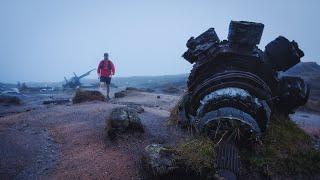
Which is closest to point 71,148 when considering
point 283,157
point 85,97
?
point 283,157

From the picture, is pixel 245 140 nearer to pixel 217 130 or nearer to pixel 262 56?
pixel 217 130

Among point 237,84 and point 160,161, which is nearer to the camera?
point 160,161

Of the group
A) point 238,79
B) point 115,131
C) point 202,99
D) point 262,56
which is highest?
point 262,56

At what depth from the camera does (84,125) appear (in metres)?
8.93

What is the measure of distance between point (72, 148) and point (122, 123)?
3.92ft

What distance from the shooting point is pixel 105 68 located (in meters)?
18.3

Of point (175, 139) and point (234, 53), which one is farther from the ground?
point (234, 53)

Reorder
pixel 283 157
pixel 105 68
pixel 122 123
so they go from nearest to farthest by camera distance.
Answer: pixel 283 157 → pixel 122 123 → pixel 105 68

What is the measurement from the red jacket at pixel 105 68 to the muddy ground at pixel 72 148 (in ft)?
27.8

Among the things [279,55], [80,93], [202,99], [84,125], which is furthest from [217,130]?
[80,93]

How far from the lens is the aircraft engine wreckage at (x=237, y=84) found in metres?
6.26

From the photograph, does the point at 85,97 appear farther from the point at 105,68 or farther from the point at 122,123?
the point at 122,123

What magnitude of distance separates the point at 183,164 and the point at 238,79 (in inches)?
101

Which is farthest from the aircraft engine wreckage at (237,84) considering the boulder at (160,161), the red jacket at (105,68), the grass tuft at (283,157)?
the red jacket at (105,68)
